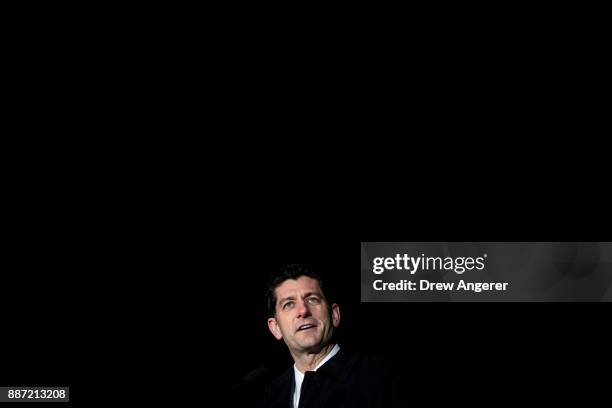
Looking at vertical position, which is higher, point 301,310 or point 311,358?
point 301,310

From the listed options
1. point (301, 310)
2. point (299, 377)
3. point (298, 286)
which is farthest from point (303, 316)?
point (299, 377)

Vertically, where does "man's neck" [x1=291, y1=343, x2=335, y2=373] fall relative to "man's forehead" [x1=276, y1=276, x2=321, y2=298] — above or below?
below

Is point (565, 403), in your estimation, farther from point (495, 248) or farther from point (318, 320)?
point (318, 320)

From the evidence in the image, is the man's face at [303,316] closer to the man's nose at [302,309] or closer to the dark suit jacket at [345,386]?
the man's nose at [302,309]

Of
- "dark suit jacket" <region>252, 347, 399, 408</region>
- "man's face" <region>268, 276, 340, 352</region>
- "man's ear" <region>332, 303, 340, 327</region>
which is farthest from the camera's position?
"man's ear" <region>332, 303, 340, 327</region>

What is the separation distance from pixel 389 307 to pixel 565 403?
1.02 meters

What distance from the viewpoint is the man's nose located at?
287 cm

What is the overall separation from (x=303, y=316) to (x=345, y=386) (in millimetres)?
308

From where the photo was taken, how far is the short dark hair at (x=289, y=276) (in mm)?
2992

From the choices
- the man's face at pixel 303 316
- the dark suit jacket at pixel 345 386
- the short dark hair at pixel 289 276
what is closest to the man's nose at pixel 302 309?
the man's face at pixel 303 316

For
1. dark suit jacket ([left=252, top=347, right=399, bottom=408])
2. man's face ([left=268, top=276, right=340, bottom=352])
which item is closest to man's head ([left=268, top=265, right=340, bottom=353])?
man's face ([left=268, top=276, right=340, bottom=352])

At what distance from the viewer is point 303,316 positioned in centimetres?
287

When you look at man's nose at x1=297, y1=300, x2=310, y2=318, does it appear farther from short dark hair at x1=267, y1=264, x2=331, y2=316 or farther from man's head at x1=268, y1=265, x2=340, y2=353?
short dark hair at x1=267, y1=264, x2=331, y2=316

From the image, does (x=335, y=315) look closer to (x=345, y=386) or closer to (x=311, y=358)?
(x=311, y=358)
